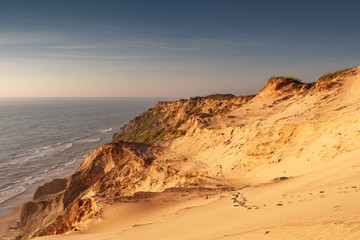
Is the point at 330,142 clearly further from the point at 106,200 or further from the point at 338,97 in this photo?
the point at 106,200

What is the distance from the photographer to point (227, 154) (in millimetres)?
19297

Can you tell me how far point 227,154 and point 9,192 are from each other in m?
25.8

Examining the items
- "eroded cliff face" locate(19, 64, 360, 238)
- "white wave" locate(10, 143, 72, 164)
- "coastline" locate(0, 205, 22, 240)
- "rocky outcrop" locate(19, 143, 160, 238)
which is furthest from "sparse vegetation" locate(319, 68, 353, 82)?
"white wave" locate(10, 143, 72, 164)

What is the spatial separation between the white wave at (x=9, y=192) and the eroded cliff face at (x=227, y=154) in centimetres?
554

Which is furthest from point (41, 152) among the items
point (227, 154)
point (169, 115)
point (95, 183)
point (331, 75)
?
point (331, 75)

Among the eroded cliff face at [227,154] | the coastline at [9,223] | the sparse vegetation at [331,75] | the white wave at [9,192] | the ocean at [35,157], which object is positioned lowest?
the coastline at [9,223]

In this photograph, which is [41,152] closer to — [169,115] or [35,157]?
[35,157]

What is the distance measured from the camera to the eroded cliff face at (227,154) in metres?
13.6

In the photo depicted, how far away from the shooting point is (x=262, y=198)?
382 inches

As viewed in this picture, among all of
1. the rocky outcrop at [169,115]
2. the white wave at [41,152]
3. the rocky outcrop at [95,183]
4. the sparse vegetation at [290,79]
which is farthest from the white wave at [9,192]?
the sparse vegetation at [290,79]

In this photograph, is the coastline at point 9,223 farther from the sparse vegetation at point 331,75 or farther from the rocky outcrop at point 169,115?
the sparse vegetation at point 331,75

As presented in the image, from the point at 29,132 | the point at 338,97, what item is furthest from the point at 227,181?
the point at 29,132

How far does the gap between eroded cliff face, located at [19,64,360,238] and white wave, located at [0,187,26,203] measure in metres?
5.54

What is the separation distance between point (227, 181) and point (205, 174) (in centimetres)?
295
